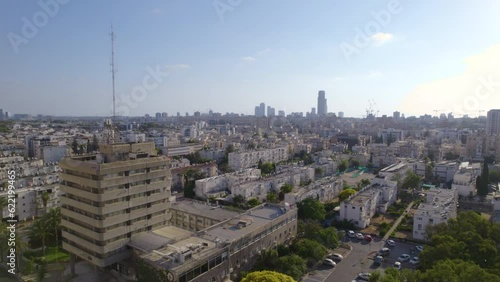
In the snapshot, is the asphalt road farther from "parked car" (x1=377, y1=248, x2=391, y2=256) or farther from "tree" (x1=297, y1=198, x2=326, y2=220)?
"tree" (x1=297, y1=198, x2=326, y2=220)

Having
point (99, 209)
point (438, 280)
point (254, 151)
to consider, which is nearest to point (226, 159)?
point (254, 151)

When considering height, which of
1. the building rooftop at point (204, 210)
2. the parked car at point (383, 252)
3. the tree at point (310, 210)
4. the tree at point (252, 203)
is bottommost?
the parked car at point (383, 252)

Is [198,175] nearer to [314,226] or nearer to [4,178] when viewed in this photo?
[4,178]

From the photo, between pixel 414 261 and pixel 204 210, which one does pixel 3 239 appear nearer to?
pixel 204 210

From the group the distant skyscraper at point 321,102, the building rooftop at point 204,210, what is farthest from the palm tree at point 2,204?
the distant skyscraper at point 321,102

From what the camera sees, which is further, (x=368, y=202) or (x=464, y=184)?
(x=464, y=184)

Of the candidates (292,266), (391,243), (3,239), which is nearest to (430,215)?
(391,243)

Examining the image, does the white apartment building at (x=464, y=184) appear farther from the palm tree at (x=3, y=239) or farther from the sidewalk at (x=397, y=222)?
the palm tree at (x=3, y=239)
